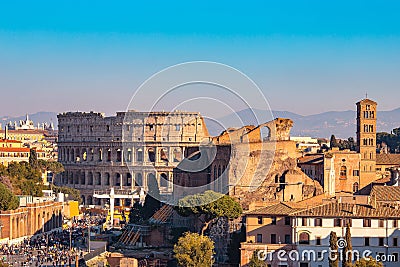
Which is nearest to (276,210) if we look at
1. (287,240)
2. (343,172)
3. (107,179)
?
(287,240)

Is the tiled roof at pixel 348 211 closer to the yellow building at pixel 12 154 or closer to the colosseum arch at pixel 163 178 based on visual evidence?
the colosseum arch at pixel 163 178

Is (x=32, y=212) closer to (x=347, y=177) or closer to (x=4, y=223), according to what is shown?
(x=4, y=223)

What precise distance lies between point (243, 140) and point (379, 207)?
1477cm

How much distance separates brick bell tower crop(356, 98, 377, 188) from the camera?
213 feet

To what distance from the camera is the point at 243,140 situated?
55594 mm

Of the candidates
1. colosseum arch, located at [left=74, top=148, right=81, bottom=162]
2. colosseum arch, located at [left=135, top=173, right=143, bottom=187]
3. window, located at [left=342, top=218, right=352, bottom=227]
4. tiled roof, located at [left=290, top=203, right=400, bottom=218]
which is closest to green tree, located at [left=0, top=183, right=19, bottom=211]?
tiled roof, located at [left=290, top=203, right=400, bottom=218]

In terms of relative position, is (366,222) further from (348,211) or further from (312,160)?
(312,160)

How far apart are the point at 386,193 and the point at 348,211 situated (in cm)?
874

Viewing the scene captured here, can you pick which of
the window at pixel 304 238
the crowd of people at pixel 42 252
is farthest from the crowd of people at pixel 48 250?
the window at pixel 304 238

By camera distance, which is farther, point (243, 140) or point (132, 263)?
point (243, 140)

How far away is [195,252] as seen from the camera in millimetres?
43000

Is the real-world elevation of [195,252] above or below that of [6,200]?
below

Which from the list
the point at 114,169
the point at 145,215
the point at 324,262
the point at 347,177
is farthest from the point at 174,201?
the point at 114,169

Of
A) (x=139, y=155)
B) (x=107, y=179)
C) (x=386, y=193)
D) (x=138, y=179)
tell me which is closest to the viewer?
(x=386, y=193)
